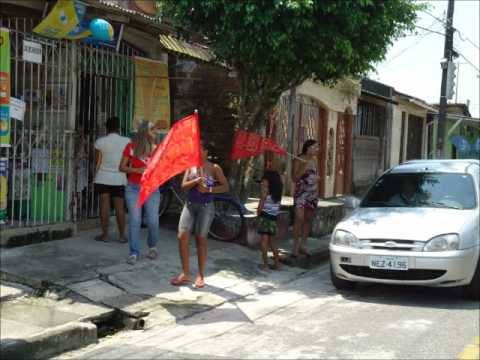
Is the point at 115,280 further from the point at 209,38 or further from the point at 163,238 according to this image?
the point at 209,38

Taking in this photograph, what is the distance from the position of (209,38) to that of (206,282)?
393cm

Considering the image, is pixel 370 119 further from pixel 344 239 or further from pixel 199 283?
pixel 199 283

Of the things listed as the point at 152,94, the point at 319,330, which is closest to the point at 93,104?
the point at 152,94

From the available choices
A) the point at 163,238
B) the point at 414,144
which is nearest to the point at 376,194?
the point at 163,238

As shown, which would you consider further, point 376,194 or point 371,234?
point 376,194

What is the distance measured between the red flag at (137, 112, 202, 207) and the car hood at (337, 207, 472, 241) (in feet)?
6.95

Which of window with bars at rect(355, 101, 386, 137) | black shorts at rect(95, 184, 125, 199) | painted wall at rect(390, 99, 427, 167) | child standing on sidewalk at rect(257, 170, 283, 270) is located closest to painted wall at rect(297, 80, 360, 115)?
window with bars at rect(355, 101, 386, 137)

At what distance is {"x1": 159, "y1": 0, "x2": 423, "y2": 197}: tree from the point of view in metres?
8.37

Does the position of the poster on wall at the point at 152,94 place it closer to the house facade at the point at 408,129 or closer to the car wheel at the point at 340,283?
the car wheel at the point at 340,283

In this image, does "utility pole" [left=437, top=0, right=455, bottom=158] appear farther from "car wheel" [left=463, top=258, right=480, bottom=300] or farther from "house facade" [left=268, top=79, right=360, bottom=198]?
"car wheel" [left=463, top=258, right=480, bottom=300]

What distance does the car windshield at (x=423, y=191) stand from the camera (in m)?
7.93

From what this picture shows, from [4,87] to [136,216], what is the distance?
7.58 feet

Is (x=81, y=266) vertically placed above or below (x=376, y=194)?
below

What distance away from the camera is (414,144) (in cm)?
2792
